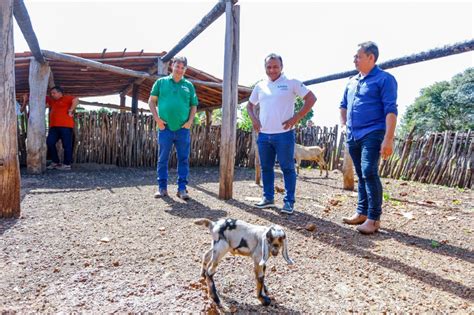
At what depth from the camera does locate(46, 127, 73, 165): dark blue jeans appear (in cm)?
756

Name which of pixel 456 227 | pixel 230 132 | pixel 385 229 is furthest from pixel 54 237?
pixel 456 227

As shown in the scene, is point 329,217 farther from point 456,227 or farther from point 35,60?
point 35,60

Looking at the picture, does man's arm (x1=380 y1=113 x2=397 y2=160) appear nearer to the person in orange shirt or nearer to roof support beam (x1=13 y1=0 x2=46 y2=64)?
roof support beam (x1=13 y1=0 x2=46 y2=64)

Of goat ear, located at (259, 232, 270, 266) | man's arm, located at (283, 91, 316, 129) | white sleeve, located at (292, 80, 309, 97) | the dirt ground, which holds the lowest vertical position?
the dirt ground

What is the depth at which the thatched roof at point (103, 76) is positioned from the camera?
772 centimetres

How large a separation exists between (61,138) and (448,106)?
97.8 ft

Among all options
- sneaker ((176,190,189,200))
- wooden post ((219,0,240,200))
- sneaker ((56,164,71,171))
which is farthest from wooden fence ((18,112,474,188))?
wooden post ((219,0,240,200))

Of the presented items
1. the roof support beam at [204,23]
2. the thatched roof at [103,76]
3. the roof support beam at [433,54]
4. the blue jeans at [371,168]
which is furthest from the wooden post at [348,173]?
the thatched roof at [103,76]

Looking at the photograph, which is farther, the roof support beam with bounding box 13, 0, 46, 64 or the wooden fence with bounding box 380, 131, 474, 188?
the wooden fence with bounding box 380, 131, 474, 188

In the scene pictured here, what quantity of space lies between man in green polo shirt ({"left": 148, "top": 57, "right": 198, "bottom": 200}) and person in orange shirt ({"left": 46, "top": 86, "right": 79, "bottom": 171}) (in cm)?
402

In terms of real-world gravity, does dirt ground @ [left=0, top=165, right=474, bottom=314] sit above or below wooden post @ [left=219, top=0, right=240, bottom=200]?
below

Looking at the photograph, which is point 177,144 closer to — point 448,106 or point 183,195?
point 183,195


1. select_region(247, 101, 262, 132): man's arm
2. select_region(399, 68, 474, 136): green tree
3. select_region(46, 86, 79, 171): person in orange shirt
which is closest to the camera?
select_region(247, 101, 262, 132): man's arm

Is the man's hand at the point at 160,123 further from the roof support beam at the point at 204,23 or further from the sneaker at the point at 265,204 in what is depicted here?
the roof support beam at the point at 204,23
